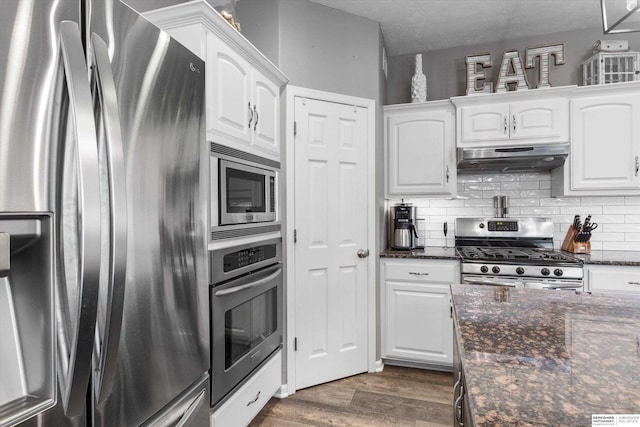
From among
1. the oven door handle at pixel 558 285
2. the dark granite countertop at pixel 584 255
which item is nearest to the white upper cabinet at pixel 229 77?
the dark granite countertop at pixel 584 255

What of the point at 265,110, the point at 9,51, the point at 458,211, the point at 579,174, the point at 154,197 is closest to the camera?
the point at 9,51

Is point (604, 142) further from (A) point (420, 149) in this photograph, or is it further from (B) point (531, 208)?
(A) point (420, 149)

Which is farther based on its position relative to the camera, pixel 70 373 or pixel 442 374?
pixel 442 374

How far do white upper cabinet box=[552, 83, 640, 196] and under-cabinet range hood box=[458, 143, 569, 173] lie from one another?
0.47ft

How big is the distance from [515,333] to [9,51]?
1319 millimetres

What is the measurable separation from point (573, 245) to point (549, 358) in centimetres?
260

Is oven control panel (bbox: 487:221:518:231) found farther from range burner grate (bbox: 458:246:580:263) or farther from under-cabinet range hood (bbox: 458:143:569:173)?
under-cabinet range hood (bbox: 458:143:569:173)

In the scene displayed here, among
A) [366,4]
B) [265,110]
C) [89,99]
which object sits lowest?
[89,99]

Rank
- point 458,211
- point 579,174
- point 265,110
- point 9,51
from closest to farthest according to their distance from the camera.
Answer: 1. point 9,51
2. point 265,110
3. point 579,174
4. point 458,211

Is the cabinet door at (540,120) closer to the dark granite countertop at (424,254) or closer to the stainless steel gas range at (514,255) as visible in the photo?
the stainless steel gas range at (514,255)

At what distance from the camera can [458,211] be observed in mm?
3367

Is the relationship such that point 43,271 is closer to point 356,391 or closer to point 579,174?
point 356,391

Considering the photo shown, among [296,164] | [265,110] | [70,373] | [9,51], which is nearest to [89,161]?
[9,51]

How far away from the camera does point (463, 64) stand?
11.1 feet
